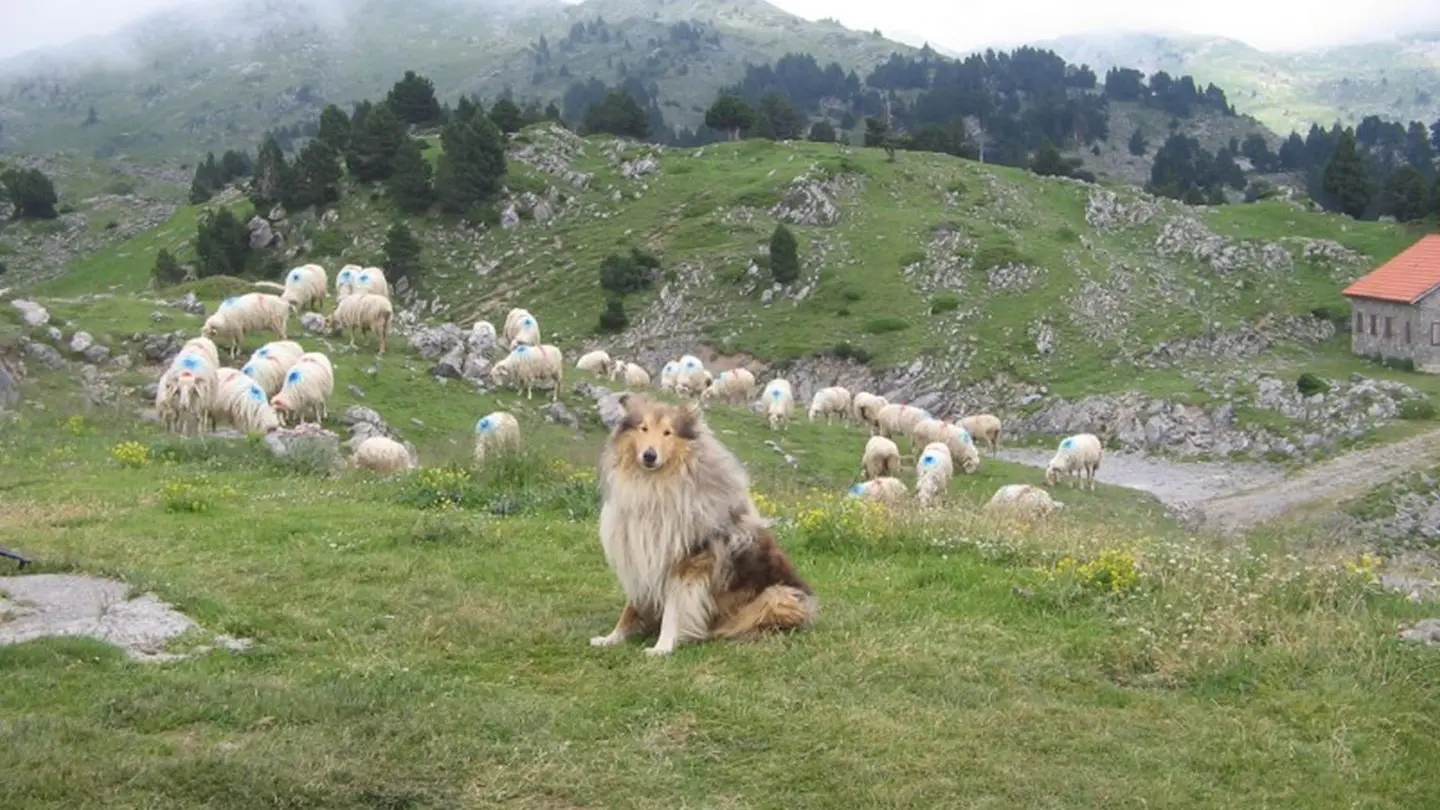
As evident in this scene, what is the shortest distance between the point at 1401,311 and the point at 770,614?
2037 inches

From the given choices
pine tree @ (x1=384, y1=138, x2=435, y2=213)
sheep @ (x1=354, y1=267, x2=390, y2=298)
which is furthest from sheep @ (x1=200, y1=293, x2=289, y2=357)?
pine tree @ (x1=384, y1=138, x2=435, y2=213)

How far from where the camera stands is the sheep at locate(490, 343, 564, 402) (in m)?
33.1

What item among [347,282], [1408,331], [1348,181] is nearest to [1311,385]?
[1408,331]

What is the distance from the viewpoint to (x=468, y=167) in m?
65.6

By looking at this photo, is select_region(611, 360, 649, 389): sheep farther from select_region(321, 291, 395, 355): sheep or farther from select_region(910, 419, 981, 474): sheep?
select_region(910, 419, 981, 474): sheep

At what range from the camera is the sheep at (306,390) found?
2467 cm

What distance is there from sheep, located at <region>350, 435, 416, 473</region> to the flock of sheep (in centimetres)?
2

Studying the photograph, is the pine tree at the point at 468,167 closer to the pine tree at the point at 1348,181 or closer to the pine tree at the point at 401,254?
the pine tree at the point at 401,254

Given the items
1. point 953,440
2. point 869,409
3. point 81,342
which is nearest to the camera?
point 81,342

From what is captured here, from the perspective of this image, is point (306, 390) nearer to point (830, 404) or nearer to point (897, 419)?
point (897, 419)

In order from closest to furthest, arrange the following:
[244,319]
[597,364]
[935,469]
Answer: [935,469] → [244,319] → [597,364]

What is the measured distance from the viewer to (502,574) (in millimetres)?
10430

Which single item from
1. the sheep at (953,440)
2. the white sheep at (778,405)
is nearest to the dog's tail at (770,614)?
the sheep at (953,440)

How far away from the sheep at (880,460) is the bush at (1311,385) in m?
21.0
